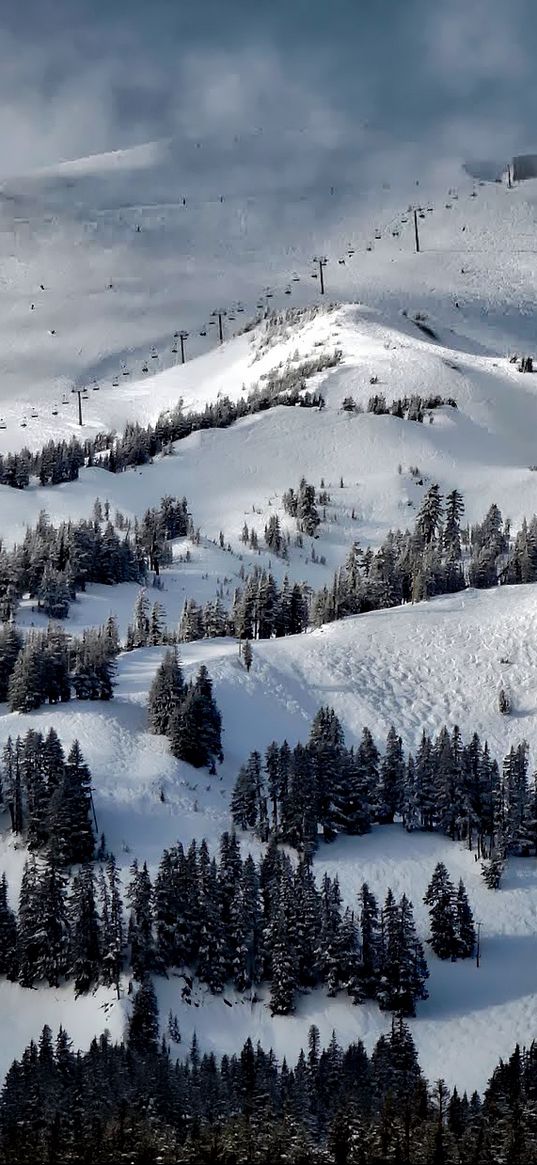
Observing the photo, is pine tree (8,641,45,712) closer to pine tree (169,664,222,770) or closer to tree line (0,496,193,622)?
pine tree (169,664,222,770)

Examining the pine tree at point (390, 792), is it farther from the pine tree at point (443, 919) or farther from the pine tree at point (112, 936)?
the pine tree at point (112, 936)

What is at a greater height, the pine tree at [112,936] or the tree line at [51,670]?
the tree line at [51,670]

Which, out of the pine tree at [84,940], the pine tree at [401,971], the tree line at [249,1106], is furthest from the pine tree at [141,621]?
the tree line at [249,1106]

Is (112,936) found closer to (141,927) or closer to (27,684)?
(141,927)

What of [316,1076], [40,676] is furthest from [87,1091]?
[40,676]

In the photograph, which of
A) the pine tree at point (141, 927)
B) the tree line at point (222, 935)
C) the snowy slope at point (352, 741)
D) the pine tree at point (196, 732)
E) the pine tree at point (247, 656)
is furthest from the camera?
the pine tree at point (247, 656)

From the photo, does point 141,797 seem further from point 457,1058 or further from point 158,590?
point 158,590

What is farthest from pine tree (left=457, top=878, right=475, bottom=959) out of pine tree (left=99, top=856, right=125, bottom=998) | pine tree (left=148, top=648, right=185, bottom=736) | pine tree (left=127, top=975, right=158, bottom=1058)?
pine tree (left=148, top=648, right=185, bottom=736)
